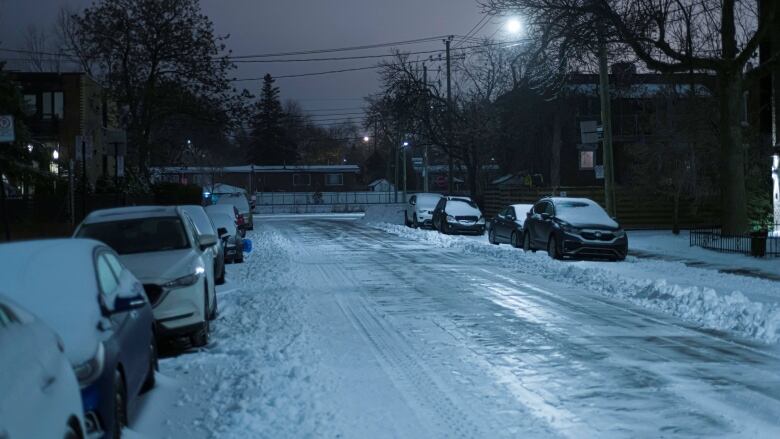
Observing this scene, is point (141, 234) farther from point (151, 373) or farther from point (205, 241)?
point (151, 373)

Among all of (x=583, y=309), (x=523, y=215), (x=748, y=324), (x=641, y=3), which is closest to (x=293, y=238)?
(x=523, y=215)

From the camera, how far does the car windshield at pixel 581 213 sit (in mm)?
23250

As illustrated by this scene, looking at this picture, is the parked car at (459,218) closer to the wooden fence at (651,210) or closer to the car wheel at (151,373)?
the wooden fence at (651,210)

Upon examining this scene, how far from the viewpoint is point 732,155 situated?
2555cm

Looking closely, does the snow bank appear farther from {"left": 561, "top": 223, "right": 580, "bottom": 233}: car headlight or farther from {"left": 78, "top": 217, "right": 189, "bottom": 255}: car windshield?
{"left": 78, "top": 217, "right": 189, "bottom": 255}: car windshield

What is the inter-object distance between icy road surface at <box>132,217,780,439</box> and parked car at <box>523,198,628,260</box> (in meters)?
6.91

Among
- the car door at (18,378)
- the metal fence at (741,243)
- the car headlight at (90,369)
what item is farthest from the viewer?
the metal fence at (741,243)

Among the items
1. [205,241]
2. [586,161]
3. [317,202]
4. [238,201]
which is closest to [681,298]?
[205,241]

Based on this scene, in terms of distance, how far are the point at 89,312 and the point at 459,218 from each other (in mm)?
30901

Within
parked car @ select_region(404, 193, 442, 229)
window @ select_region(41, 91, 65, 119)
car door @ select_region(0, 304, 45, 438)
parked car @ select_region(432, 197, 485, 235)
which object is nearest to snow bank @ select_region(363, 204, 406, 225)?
parked car @ select_region(404, 193, 442, 229)

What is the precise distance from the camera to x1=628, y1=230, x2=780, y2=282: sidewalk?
766 inches

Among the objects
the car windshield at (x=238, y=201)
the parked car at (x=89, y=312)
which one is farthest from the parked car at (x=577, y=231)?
the car windshield at (x=238, y=201)

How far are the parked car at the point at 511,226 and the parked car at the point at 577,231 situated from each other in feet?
7.49

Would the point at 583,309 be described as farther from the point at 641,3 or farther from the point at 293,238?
the point at 293,238
